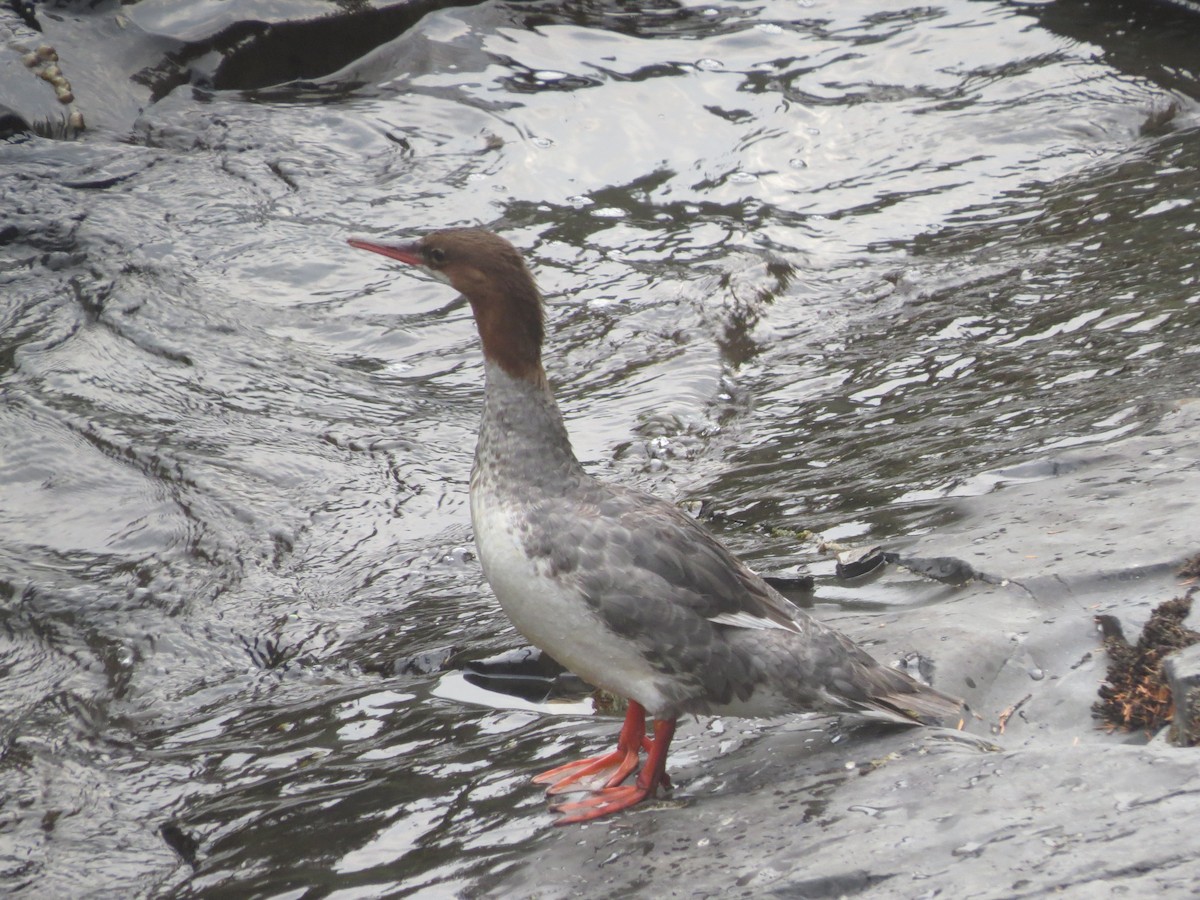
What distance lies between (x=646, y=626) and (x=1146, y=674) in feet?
5.00

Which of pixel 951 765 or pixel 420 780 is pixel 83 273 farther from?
pixel 951 765

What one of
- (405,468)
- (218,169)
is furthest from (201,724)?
(218,169)

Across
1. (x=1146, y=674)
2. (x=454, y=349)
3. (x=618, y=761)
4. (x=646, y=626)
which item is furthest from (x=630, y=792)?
(x=454, y=349)

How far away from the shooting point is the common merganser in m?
3.99

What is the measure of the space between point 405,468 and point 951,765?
4297mm

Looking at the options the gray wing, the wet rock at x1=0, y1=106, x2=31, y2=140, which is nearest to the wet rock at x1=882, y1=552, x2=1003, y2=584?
the gray wing

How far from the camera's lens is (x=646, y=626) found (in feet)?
13.1

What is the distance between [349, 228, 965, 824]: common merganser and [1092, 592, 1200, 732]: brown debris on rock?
465mm

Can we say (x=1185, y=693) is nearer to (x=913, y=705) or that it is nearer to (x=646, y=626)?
(x=913, y=705)

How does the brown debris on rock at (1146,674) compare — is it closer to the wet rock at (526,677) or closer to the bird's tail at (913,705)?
the bird's tail at (913,705)

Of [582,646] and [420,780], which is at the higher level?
[582,646]

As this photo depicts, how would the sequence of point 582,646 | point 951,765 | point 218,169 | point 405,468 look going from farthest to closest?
point 218,169, point 405,468, point 582,646, point 951,765

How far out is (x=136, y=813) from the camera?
4.34 meters

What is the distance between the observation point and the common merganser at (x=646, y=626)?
3988 mm
